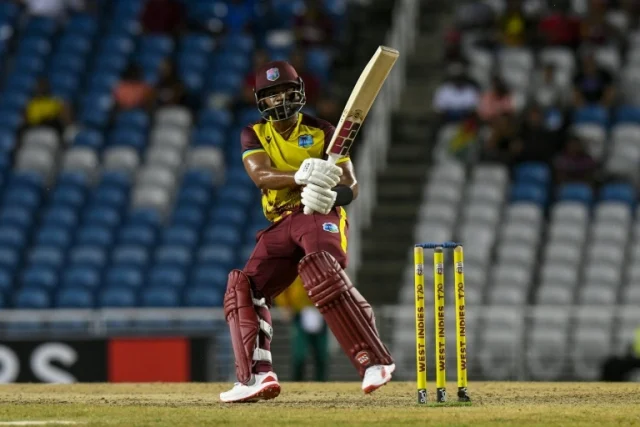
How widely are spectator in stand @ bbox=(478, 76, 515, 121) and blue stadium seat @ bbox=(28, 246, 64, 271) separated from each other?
5.78 m

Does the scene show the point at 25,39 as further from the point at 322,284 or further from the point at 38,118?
the point at 322,284

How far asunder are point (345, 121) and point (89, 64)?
43.7ft

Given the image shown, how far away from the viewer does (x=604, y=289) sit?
17984mm

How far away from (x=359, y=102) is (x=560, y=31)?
12.2 m

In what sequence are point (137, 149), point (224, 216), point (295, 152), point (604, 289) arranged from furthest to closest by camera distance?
point (137, 149)
point (224, 216)
point (604, 289)
point (295, 152)

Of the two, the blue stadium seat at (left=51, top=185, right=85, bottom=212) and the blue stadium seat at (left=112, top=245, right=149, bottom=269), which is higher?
the blue stadium seat at (left=51, top=185, right=85, bottom=212)

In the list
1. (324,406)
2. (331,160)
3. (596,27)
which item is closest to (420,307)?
(324,406)

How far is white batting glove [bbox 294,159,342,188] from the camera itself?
9.49 m

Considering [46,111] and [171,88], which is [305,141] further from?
[46,111]

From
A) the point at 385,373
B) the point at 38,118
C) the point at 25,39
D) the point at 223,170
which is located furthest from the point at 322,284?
the point at 25,39

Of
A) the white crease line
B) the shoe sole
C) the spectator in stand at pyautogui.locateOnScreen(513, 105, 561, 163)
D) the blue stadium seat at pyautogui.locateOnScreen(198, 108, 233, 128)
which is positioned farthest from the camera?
the blue stadium seat at pyautogui.locateOnScreen(198, 108, 233, 128)

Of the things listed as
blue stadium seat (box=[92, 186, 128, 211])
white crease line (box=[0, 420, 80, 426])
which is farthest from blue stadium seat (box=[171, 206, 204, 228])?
white crease line (box=[0, 420, 80, 426])

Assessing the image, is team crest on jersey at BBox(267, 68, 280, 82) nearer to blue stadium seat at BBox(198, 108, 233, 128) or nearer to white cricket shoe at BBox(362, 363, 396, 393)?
white cricket shoe at BBox(362, 363, 396, 393)

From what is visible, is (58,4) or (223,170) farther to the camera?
(58,4)
